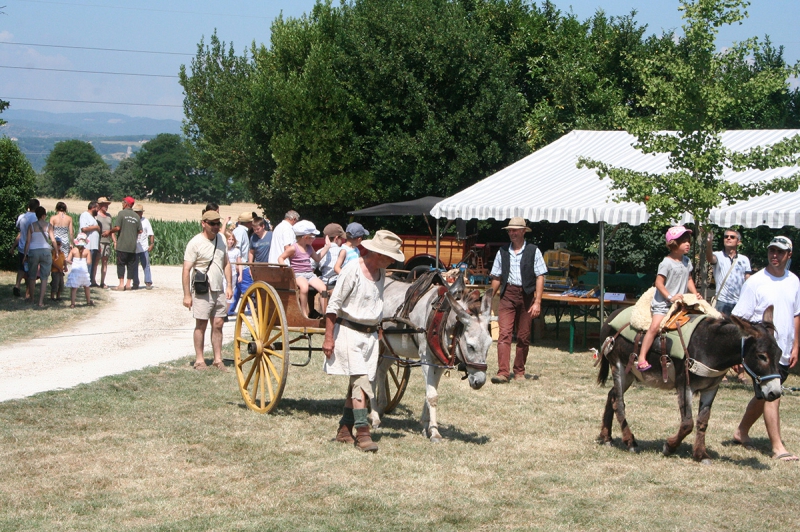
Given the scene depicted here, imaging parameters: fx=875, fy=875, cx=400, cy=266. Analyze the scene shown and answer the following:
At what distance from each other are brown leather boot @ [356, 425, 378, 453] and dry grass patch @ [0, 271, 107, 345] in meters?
7.62

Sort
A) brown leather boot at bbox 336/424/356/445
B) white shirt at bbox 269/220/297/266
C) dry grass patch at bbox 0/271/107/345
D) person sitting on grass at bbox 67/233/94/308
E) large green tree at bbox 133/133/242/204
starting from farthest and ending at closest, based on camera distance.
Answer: large green tree at bbox 133/133/242/204, person sitting on grass at bbox 67/233/94/308, dry grass patch at bbox 0/271/107/345, white shirt at bbox 269/220/297/266, brown leather boot at bbox 336/424/356/445

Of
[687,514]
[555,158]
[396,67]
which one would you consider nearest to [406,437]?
[687,514]

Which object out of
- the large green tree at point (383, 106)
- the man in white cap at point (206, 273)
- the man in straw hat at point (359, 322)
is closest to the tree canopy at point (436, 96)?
the large green tree at point (383, 106)

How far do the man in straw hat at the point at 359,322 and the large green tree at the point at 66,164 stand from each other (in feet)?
359

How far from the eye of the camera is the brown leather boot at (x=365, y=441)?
280 inches

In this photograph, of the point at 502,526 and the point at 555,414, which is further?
the point at 555,414

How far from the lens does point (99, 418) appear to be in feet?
26.6

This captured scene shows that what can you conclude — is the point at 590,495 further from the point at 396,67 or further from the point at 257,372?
the point at 396,67

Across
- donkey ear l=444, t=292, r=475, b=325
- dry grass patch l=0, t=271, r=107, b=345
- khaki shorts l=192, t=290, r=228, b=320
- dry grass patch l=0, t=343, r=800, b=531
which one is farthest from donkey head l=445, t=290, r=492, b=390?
dry grass patch l=0, t=271, r=107, b=345

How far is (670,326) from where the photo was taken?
23.3 feet

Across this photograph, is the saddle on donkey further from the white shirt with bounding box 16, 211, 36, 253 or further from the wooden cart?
the white shirt with bounding box 16, 211, 36, 253

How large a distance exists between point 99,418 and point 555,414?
14.7 feet

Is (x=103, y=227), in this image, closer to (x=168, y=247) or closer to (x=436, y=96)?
(x=436, y=96)

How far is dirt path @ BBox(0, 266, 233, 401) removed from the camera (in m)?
10.1
